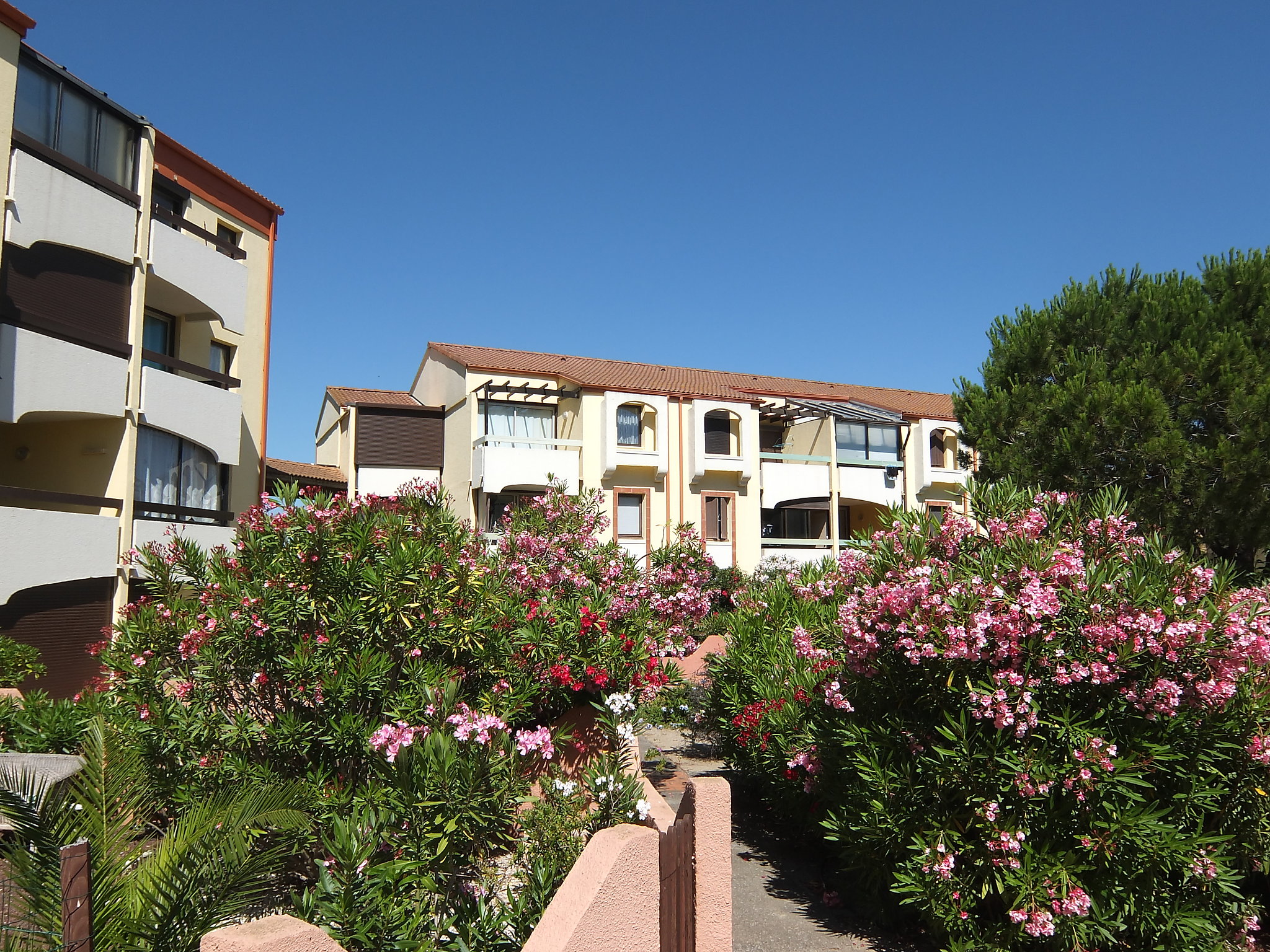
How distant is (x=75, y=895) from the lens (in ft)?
10.9

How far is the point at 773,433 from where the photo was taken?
1455 inches

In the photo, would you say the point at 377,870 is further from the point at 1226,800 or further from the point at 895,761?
the point at 1226,800

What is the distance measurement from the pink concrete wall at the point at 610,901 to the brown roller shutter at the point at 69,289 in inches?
559

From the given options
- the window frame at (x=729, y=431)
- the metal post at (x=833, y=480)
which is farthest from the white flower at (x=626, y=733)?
the metal post at (x=833, y=480)

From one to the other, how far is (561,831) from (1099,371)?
14.2 meters

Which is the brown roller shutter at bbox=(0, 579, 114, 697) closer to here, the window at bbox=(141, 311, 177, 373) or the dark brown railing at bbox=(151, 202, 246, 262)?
the window at bbox=(141, 311, 177, 373)

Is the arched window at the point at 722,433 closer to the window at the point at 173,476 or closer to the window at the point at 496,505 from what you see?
the window at the point at 496,505

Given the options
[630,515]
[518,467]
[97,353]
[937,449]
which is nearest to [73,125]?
[97,353]

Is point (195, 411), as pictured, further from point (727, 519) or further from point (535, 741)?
point (727, 519)

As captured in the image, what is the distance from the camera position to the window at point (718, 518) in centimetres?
3131

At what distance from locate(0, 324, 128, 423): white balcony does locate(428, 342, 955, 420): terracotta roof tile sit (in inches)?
581

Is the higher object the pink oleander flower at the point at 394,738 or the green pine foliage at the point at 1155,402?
the green pine foliage at the point at 1155,402

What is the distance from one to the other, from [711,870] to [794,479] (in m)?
28.6

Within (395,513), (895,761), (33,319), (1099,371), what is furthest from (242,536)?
(1099,371)
